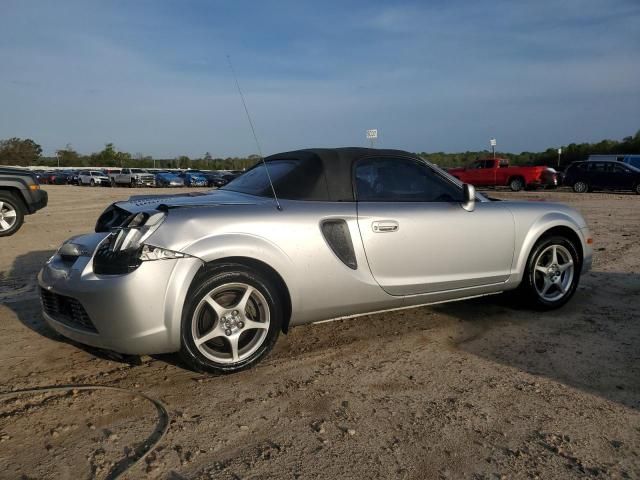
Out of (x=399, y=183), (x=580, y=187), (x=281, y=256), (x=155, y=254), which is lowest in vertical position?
(x=580, y=187)

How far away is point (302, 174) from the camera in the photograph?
139 inches

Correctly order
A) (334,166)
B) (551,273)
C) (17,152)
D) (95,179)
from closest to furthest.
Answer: (334,166)
(551,273)
(95,179)
(17,152)

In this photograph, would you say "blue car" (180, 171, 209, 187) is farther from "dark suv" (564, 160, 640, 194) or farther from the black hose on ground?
the black hose on ground

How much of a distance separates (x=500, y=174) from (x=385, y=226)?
73.3ft

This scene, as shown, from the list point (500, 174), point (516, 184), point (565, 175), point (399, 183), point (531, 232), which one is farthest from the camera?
point (500, 174)

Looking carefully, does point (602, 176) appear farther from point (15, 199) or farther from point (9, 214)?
point (9, 214)

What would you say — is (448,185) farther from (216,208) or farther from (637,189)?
(637,189)

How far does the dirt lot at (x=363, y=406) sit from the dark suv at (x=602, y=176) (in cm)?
2082

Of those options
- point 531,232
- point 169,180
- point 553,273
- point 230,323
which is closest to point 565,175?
point 553,273

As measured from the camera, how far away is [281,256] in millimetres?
3143

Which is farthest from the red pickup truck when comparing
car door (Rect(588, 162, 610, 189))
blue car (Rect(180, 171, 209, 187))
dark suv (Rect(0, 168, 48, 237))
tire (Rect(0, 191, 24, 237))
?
blue car (Rect(180, 171, 209, 187))

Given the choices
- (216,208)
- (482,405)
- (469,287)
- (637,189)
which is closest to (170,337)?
(216,208)

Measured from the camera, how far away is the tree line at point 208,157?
49094 mm

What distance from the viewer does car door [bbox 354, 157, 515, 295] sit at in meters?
3.52
